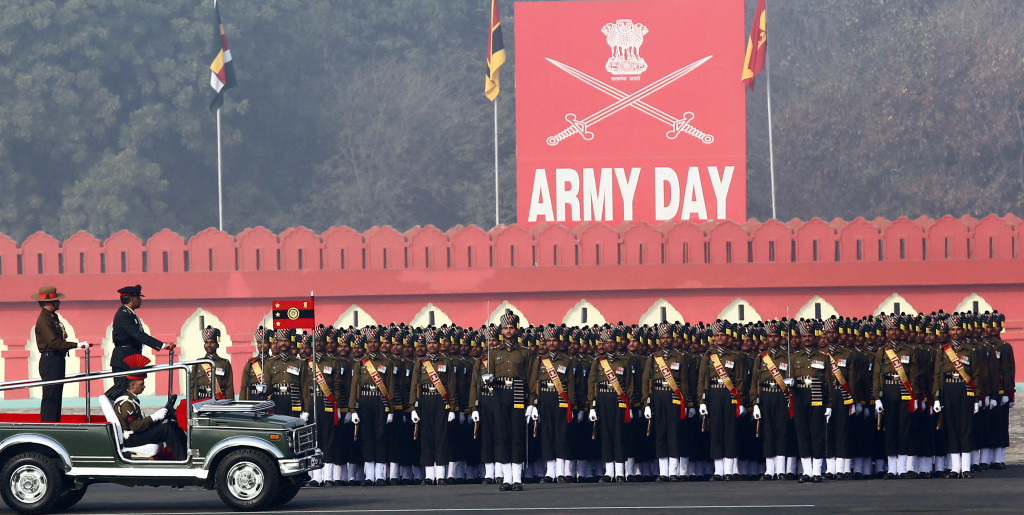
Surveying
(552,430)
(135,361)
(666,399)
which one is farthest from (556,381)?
(135,361)

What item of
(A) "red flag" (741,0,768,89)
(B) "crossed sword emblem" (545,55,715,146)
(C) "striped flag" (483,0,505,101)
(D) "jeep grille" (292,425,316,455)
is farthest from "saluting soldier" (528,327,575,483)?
(C) "striped flag" (483,0,505,101)

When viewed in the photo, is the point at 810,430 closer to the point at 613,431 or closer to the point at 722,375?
the point at 722,375

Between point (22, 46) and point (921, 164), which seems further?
point (921, 164)

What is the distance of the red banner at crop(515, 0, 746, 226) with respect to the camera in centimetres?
2969

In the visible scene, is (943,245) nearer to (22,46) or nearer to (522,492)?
(522,492)

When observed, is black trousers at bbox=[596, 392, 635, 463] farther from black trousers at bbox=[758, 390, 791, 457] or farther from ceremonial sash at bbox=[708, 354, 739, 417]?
black trousers at bbox=[758, 390, 791, 457]

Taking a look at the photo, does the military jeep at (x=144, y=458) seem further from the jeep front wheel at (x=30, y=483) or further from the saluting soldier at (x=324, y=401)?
the saluting soldier at (x=324, y=401)

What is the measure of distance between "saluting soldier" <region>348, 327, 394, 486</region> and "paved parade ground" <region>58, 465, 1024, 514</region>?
446 millimetres

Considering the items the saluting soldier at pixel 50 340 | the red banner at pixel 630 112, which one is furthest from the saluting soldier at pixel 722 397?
the red banner at pixel 630 112

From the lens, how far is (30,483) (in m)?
13.8

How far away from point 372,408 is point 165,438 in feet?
12.1

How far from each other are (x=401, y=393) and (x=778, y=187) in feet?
115

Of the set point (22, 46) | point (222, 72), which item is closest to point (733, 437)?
point (222, 72)

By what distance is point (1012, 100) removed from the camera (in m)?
49.0
